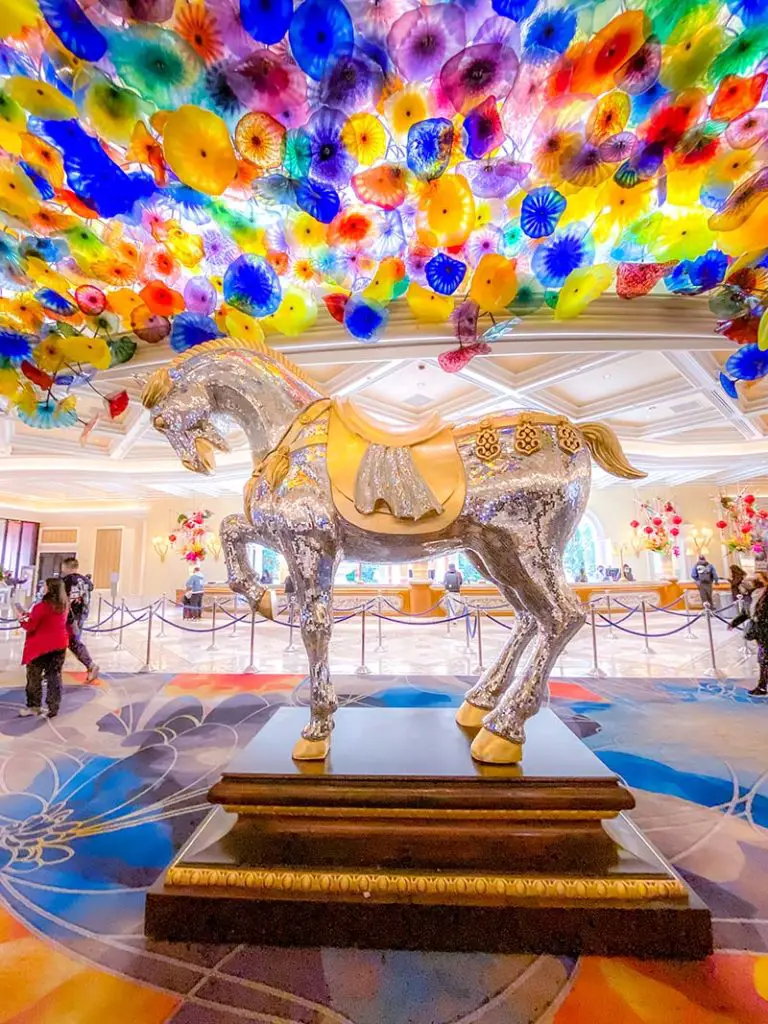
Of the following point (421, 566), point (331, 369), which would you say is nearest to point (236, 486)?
point (421, 566)

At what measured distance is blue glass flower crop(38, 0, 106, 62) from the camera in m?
1.55

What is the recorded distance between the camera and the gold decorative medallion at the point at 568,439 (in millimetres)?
1914

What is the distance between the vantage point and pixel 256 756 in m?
1.92

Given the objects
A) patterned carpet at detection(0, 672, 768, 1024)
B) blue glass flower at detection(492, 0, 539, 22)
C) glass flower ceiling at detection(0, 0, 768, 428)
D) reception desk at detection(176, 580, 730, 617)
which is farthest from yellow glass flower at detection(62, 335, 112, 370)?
reception desk at detection(176, 580, 730, 617)

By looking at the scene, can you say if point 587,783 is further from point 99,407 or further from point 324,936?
point 99,407

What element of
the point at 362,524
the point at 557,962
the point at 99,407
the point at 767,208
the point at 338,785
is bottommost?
the point at 557,962

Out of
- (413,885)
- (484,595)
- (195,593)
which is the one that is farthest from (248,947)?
(195,593)

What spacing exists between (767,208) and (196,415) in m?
2.69

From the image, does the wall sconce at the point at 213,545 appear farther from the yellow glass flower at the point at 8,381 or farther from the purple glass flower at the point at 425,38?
the purple glass flower at the point at 425,38

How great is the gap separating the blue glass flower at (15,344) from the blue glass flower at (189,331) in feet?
3.26

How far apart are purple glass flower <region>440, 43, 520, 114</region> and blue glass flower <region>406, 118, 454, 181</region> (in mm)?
103

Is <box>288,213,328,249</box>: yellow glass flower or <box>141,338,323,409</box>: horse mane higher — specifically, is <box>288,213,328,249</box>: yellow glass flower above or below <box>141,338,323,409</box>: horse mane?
above

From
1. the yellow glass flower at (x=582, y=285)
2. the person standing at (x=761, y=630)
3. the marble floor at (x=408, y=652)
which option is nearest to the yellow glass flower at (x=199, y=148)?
the yellow glass flower at (x=582, y=285)

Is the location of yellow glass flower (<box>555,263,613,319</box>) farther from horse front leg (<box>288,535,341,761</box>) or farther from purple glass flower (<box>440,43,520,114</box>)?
horse front leg (<box>288,535,341,761</box>)
